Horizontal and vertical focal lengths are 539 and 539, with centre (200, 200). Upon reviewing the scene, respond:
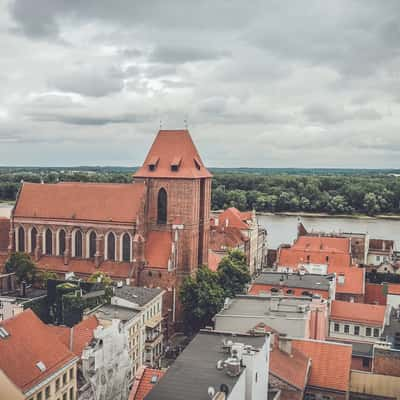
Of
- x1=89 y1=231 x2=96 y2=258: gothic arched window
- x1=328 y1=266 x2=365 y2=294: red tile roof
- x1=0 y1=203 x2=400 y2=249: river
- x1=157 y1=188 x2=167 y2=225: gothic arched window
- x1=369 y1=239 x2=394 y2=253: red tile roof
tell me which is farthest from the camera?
x1=0 y1=203 x2=400 y2=249: river

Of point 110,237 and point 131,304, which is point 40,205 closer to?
point 110,237

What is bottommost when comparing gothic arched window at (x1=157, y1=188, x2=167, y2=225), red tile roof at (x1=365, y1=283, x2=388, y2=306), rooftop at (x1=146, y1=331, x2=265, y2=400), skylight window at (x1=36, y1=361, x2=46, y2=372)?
red tile roof at (x1=365, y1=283, x2=388, y2=306)

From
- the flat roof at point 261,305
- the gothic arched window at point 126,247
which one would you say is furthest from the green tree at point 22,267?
the flat roof at point 261,305

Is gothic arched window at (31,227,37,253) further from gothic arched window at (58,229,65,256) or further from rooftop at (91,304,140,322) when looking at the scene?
rooftop at (91,304,140,322)

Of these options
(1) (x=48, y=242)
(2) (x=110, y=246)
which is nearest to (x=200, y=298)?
(2) (x=110, y=246)

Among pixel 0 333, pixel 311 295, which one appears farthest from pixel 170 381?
pixel 311 295

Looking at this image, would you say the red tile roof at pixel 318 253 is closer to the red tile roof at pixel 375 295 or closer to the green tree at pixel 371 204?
the red tile roof at pixel 375 295

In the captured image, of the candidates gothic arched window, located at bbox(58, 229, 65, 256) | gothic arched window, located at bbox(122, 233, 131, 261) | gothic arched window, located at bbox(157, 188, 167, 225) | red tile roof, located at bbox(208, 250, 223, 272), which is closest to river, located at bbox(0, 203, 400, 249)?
red tile roof, located at bbox(208, 250, 223, 272)
